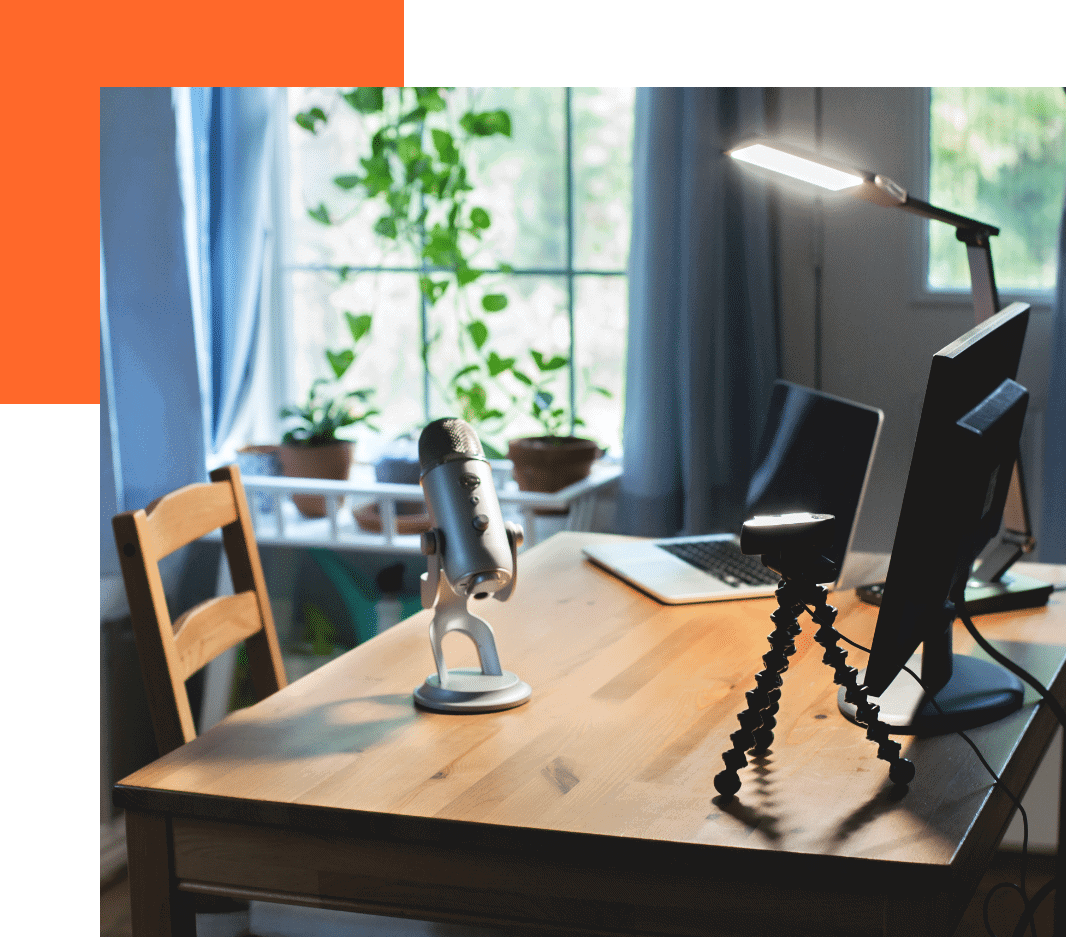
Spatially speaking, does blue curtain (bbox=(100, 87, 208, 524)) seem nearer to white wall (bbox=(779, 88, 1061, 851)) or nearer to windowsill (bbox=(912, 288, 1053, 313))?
white wall (bbox=(779, 88, 1061, 851))

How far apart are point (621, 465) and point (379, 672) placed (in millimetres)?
1381

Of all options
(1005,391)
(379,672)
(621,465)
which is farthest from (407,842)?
(621,465)

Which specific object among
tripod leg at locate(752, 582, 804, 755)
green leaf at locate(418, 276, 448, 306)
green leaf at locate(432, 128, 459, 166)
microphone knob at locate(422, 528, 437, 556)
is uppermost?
green leaf at locate(432, 128, 459, 166)

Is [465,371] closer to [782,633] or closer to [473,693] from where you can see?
[473,693]

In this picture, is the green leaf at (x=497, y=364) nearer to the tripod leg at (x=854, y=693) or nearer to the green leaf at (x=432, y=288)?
the green leaf at (x=432, y=288)

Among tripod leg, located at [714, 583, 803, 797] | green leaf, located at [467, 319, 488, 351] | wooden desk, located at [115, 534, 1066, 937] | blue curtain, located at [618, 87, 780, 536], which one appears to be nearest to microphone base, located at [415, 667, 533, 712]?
wooden desk, located at [115, 534, 1066, 937]

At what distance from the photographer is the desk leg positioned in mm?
1110

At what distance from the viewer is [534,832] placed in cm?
99

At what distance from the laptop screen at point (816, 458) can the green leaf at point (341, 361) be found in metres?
1.20

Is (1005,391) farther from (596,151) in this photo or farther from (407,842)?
(596,151)

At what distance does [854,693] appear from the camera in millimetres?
1039

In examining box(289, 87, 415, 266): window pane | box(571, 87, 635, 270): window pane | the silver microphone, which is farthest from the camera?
box(289, 87, 415, 266): window pane

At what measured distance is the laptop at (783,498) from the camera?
166cm

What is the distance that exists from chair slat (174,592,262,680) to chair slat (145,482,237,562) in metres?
0.10
